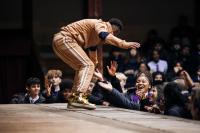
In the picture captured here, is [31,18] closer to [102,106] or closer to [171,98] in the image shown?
[102,106]

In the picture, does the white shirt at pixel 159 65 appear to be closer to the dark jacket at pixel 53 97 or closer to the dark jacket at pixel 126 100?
the dark jacket at pixel 53 97

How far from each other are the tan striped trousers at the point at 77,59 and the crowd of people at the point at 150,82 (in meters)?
0.36

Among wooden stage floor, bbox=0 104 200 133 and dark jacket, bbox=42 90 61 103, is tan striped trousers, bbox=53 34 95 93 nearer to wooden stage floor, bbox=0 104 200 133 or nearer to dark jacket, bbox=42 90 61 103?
wooden stage floor, bbox=0 104 200 133

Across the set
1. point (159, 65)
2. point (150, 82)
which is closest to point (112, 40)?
point (150, 82)

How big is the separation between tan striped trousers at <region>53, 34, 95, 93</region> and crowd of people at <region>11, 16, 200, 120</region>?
0.36 m

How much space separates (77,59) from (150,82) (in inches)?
42.4

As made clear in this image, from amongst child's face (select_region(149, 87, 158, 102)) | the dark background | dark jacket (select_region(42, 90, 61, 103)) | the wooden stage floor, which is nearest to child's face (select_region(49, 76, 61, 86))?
dark jacket (select_region(42, 90, 61, 103))

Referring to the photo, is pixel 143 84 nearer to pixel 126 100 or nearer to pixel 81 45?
pixel 126 100

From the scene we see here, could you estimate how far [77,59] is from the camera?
884 cm

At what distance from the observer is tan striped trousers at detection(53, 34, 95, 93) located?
28.7ft

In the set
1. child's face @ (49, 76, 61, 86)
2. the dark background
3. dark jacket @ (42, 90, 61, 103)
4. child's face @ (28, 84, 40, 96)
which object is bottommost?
dark jacket @ (42, 90, 61, 103)

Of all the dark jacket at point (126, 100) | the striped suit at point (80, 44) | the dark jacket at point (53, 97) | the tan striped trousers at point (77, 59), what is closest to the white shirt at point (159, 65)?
the dark jacket at point (53, 97)

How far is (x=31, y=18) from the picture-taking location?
51.0ft

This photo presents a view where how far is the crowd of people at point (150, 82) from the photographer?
7914 millimetres
